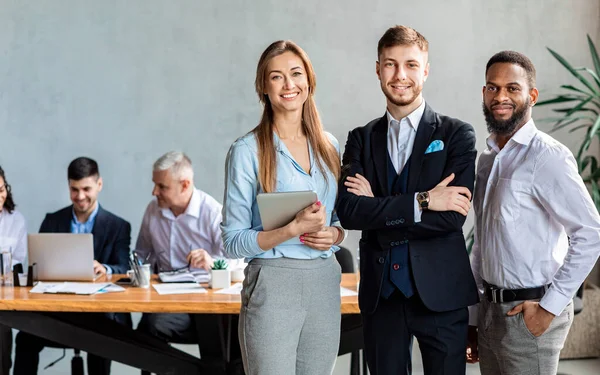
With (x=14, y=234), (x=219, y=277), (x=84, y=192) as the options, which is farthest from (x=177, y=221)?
(x=14, y=234)

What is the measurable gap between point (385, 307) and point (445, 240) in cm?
30

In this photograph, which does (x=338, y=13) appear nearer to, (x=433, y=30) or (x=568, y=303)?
(x=433, y=30)

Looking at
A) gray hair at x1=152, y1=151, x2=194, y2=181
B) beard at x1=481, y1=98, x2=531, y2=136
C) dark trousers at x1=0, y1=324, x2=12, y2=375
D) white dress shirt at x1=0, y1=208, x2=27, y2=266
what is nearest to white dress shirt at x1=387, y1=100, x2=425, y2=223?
beard at x1=481, y1=98, x2=531, y2=136

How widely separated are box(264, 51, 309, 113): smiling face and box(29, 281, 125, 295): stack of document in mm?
1769

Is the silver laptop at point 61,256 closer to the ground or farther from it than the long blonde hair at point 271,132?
closer to the ground

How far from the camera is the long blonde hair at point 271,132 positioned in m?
2.68

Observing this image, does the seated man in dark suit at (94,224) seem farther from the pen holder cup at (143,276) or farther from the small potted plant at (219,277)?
the small potted plant at (219,277)

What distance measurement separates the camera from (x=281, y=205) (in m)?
2.60

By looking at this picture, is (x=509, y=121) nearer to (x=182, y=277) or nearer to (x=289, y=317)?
(x=289, y=317)

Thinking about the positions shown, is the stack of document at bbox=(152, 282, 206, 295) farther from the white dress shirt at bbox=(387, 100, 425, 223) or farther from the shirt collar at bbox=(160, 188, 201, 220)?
the white dress shirt at bbox=(387, 100, 425, 223)

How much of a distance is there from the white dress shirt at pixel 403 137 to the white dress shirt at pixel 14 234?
10.4ft

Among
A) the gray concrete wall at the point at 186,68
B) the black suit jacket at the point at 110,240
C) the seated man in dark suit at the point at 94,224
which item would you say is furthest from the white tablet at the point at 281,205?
the gray concrete wall at the point at 186,68

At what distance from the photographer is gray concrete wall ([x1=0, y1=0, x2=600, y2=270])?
576 cm

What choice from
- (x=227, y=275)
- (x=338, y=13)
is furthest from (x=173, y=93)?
(x=227, y=275)
